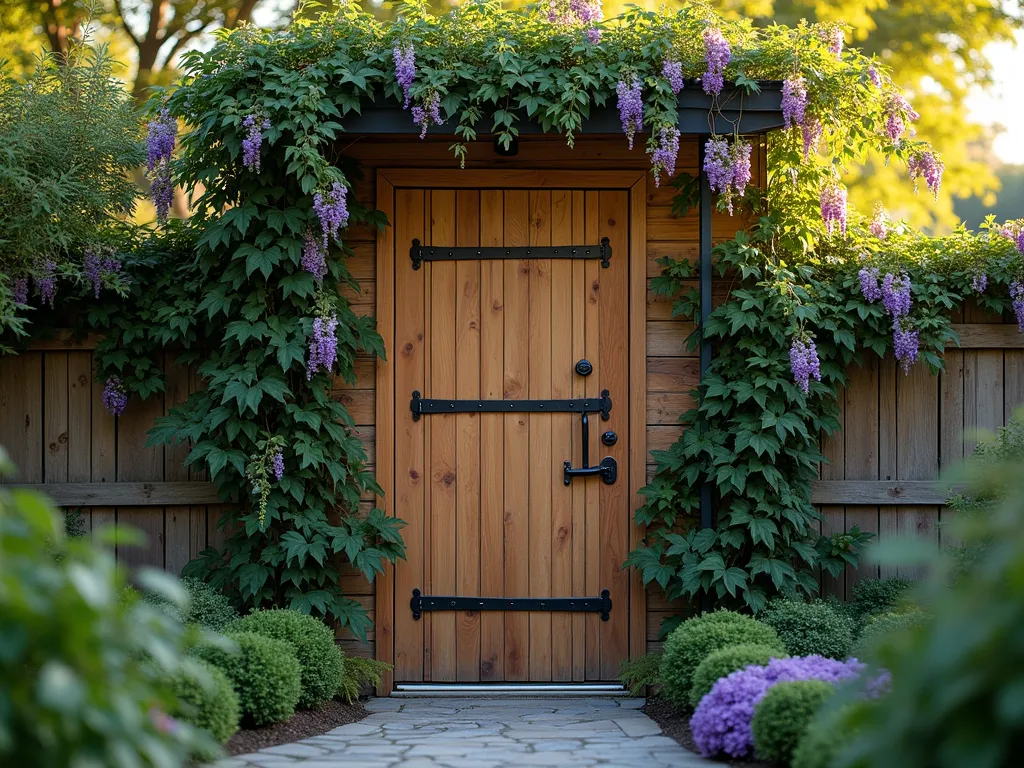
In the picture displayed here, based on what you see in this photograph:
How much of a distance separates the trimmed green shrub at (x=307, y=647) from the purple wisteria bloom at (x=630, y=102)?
2.47 metres

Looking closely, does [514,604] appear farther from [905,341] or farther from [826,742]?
[826,742]

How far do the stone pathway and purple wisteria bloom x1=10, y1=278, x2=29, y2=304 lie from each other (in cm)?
247

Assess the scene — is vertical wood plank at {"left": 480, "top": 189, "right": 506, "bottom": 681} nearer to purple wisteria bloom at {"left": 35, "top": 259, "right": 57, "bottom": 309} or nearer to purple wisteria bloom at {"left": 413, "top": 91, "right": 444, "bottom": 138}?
purple wisteria bloom at {"left": 413, "top": 91, "right": 444, "bottom": 138}

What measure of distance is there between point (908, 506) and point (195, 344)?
3.54m

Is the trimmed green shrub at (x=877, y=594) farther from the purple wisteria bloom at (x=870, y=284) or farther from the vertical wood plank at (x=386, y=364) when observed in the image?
the vertical wood plank at (x=386, y=364)

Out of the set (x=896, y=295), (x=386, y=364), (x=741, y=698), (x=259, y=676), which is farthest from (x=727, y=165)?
(x=259, y=676)

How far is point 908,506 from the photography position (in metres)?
5.15

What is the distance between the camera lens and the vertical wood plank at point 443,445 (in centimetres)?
506

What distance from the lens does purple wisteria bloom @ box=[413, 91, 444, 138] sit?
14.9 ft

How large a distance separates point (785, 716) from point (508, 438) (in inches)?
89.9

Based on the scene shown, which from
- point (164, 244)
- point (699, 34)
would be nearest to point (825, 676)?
point (699, 34)

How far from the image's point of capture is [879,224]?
16.8ft

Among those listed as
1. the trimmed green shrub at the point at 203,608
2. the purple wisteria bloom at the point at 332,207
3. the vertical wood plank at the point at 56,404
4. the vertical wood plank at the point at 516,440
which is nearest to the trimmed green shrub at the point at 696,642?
the vertical wood plank at the point at 516,440

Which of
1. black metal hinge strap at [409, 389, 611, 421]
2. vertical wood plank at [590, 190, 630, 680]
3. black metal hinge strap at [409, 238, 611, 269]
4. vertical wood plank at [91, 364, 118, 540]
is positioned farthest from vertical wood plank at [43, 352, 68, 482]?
vertical wood plank at [590, 190, 630, 680]
